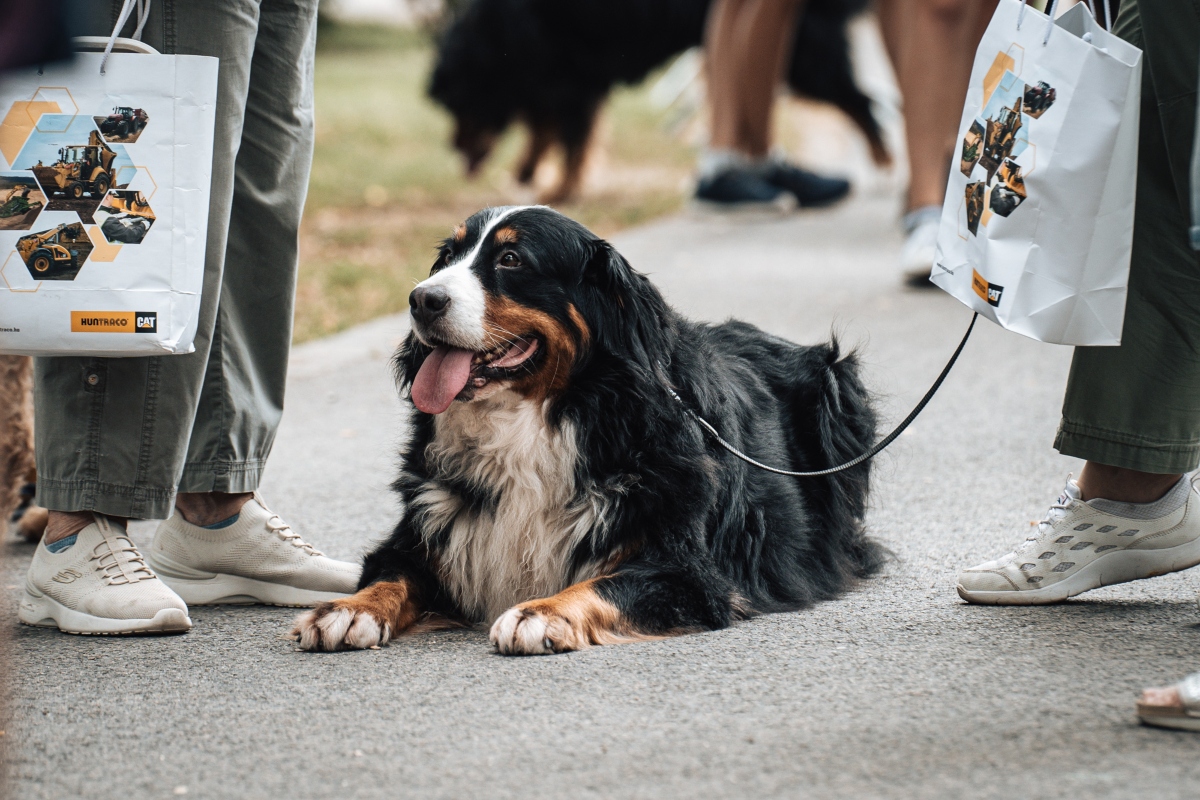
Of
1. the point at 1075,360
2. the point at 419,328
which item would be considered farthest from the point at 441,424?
the point at 1075,360

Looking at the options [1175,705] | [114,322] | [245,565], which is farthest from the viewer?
[245,565]

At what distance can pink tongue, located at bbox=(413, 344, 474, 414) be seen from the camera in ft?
8.95

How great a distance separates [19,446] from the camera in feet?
11.6

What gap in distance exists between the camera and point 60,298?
230 centimetres

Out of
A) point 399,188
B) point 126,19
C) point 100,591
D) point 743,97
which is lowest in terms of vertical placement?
point 399,188

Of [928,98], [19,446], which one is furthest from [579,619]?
[928,98]

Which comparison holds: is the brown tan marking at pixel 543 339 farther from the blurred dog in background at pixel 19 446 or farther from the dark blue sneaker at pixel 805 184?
the dark blue sneaker at pixel 805 184

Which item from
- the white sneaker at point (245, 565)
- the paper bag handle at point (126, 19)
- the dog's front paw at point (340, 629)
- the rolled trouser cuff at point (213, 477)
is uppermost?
the paper bag handle at point (126, 19)

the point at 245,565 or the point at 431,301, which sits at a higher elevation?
the point at 431,301

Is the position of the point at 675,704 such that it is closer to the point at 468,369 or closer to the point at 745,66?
the point at 468,369

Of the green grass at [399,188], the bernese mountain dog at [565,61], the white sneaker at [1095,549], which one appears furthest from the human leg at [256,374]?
the bernese mountain dog at [565,61]

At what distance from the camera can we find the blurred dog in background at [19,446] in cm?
339

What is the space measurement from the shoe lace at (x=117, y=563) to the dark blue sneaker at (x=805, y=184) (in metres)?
7.20

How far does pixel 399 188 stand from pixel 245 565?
8136 mm
